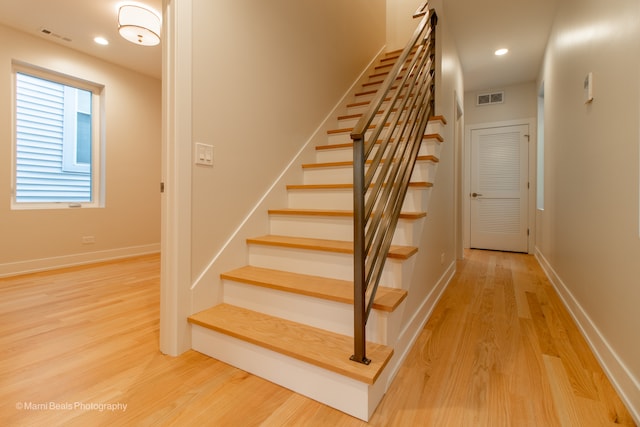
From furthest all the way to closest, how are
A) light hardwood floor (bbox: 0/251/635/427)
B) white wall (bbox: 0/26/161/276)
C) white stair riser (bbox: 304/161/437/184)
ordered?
white wall (bbox: 0/26/161/276) → white stair riser (bbox: 304/161/437/184) → light hardwood floor (bbox: 0/251/635/427)

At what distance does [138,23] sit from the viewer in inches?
105

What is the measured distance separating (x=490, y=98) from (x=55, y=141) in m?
6.10

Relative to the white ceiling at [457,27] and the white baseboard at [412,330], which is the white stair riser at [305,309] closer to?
the white baseboard at [412,330]

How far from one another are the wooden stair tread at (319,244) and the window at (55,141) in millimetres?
3144

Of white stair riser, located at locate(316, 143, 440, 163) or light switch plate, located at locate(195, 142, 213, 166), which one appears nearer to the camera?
light switch plate, located at locate(195, 142, 213, 166)

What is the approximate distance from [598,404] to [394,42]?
5013 millimetres

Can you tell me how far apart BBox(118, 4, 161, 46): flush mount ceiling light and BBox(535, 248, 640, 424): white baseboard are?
396 centimetres

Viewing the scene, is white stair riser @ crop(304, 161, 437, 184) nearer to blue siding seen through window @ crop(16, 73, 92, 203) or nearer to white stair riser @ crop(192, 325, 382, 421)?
white stair riser @ crop(192, 325, 382, 421)

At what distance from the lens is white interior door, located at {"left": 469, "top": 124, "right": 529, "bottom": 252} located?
182 inches

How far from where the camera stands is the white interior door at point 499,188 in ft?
15.2

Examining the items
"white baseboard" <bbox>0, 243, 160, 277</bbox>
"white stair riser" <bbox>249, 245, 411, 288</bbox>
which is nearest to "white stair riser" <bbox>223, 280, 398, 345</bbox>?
"white stair riser" <bbox>249, 245, 411, 288</bbox>

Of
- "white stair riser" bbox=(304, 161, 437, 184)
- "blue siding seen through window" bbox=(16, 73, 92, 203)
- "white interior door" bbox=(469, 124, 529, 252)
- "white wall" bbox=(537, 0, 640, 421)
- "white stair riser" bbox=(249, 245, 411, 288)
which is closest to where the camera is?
"white wall" bbox=(537, 0, 640, 421)

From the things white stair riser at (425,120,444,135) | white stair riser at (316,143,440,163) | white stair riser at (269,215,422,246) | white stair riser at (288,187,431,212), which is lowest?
white stair riser at (269,215,422,246)

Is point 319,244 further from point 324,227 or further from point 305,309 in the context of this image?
point 305,309
